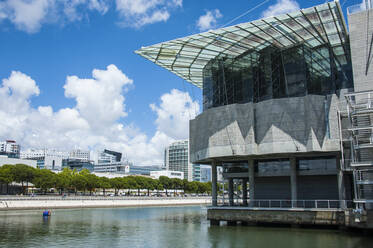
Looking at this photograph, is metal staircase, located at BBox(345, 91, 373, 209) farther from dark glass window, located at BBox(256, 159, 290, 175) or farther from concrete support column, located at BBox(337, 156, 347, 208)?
dark glass window, located at BBox(256, 159, 290, 175)

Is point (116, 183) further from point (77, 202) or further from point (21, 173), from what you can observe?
point (77, 202)

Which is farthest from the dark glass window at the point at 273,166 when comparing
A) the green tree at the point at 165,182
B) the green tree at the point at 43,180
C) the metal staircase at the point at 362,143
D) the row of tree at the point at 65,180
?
the green tree at the point at 165,182

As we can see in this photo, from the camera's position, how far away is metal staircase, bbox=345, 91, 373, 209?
122ft

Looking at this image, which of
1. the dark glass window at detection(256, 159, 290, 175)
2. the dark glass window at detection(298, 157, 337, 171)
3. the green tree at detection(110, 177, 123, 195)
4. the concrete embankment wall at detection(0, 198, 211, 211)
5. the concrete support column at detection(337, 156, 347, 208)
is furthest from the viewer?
the green tree at detection(110, 177, 123, 195)

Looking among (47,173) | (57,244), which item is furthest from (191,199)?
(57,244)

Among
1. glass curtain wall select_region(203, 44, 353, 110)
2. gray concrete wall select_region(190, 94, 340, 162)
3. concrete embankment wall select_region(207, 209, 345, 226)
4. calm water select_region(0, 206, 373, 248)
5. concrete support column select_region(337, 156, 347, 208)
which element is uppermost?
glass curtain wall select_region(203, 44, 353, 110)

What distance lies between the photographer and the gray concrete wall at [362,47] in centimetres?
4003

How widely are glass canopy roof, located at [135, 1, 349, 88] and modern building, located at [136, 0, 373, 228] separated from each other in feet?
0.42

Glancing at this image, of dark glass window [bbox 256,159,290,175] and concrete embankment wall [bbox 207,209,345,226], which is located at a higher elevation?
dark glass window [bbox 256,159,290,175]

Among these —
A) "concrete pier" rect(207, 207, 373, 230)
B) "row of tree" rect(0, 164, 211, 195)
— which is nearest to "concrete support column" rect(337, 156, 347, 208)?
"concrete pier" rect(207, 207, 373, 230)

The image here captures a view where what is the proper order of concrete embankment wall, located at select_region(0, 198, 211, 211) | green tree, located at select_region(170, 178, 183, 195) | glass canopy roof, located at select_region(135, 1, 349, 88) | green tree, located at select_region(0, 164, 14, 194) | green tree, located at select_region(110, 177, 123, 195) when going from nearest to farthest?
glass canopy roof, located at select_region(135, 1, 349, 88)
concrete embankment wall, located at select_region(0, 198, 211, 211)
green tree, located at select_region(0, 164, 14, 194)
green tree, located at select_region(110, 177, 123, 195)
green tree, located at select_region(170, 178, 183, 195)

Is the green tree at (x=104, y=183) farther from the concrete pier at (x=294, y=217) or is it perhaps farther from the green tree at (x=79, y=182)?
the concrete pier at (x=294, y=217)

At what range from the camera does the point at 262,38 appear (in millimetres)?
46750

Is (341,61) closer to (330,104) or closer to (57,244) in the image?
(330,104)
